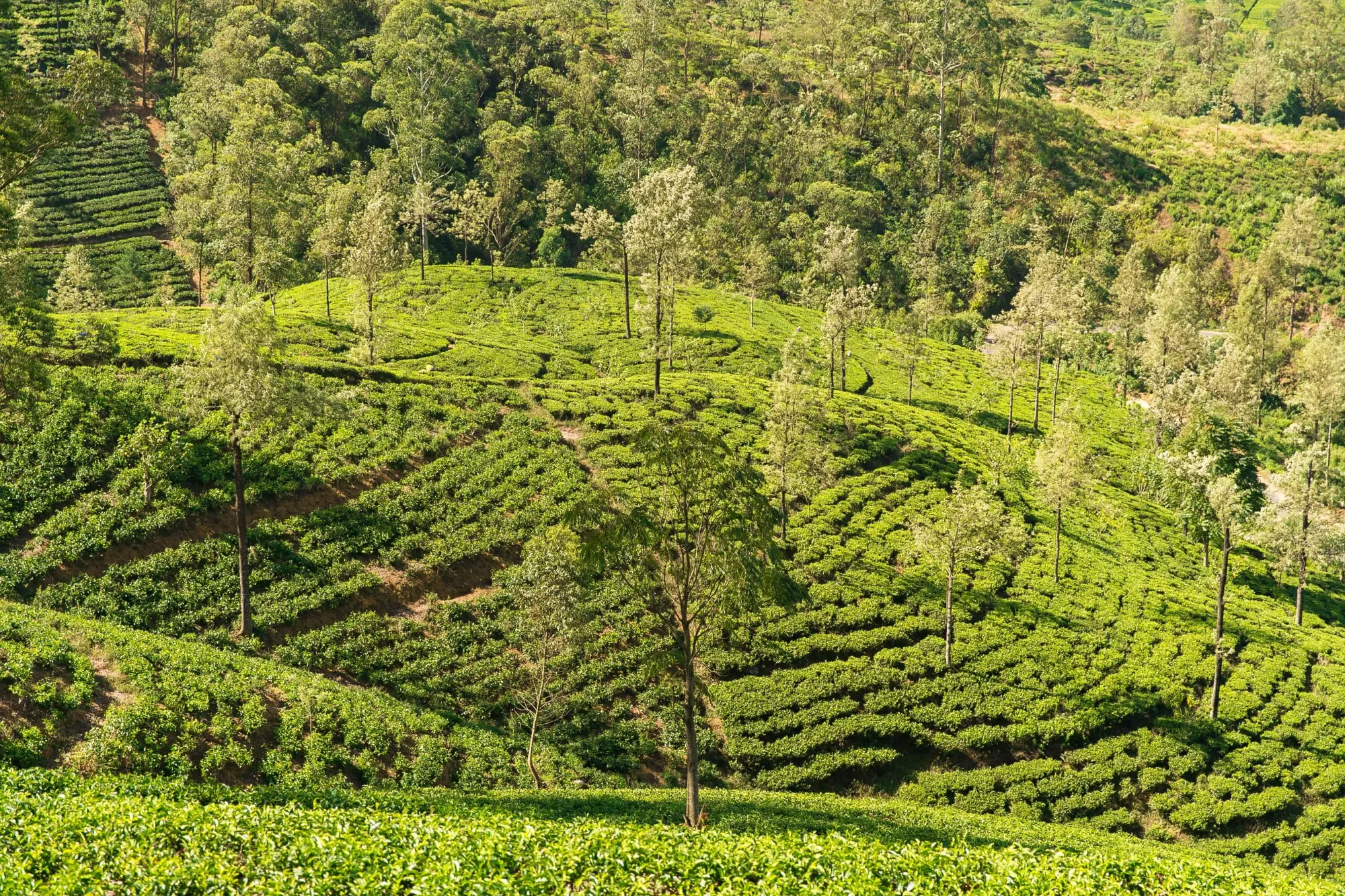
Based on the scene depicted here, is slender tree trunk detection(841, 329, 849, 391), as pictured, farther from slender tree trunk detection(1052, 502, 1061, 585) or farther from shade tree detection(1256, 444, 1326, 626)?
shade tree detection(1256, 444, 1326, 626)

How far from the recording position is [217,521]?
40531 millimetres

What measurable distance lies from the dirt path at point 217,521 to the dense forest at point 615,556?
0.19m

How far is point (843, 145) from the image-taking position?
135375mm

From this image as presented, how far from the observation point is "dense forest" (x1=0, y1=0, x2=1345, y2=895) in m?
22.0

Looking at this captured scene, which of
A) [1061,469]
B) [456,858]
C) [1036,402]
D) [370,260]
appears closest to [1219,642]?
[1061,469]

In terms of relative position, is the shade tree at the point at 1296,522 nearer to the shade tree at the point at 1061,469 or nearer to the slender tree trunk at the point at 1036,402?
the shade tree at the point at 1061,469

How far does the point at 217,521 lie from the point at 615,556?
79.3 ft

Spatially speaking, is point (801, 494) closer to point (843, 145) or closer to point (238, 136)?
point (238, 136)

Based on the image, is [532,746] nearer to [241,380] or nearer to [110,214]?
[241,380]

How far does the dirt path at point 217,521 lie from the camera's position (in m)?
36.4

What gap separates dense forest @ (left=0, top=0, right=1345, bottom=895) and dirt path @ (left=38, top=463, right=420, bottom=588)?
0.19 metres

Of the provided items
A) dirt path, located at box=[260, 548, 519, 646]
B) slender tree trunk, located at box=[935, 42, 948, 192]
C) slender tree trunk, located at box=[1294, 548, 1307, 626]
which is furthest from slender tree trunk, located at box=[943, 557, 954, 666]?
slender tree trunk, located at box=[935, 42, 948, 192]

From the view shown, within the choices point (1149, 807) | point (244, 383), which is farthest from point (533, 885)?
point (1149, 807)

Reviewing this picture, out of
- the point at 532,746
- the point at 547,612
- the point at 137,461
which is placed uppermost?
the point at 137,461
